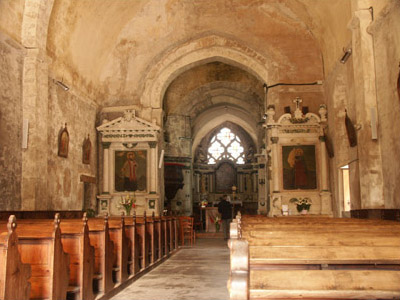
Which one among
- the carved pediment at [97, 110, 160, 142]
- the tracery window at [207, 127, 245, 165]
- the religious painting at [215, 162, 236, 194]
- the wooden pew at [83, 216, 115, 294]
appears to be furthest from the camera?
the tracery window at [207, 127, 245, 165]

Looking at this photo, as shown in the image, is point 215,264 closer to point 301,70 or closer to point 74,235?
point 74,235

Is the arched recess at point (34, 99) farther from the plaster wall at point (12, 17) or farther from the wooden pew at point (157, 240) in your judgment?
the wooden pew at point (157, 240)

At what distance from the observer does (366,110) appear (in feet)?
31.7

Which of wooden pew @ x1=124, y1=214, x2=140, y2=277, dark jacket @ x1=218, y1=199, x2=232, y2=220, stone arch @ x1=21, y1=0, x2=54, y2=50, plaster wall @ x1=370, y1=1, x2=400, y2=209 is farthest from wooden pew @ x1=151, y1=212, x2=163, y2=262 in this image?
stone arch @ x1=21, y1=0, x2=54, y2=50

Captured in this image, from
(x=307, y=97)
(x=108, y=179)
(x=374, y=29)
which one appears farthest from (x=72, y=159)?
(x=374, y=29)

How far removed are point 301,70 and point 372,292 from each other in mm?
14055

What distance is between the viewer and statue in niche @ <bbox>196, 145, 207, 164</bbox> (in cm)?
3039

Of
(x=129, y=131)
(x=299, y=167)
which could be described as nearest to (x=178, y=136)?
(x=129, y=131)

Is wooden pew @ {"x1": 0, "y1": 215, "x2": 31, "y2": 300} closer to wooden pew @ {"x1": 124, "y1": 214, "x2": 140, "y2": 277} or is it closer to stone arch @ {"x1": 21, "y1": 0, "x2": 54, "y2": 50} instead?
wooden pew @ {"x1": 124, "y1": 214, "x2": 140, "y2": 277}

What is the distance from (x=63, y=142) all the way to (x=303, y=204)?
25.2 ft

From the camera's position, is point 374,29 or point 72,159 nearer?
point 374,29

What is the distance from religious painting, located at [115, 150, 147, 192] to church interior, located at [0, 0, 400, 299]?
0.04 meters

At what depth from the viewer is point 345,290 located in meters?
2.32

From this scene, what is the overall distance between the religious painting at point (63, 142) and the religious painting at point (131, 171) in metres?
Result: 2.88
